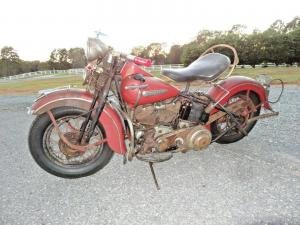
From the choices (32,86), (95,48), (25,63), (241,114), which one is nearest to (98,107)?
(95,48)

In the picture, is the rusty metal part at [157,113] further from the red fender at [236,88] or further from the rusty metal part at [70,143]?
the red fender at [236,88]

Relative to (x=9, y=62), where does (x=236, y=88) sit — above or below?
above

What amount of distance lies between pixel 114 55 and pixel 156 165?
1.55 meters

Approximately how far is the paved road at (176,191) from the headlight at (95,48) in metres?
1.48

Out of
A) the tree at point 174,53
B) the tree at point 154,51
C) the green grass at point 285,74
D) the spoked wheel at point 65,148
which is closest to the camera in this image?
the spoked wheel at point 65,148

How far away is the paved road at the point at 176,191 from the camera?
3088 mm

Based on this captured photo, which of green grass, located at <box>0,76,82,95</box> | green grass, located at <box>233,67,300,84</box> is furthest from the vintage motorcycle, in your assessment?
green grass, located at <box>233,67,300,84</box>

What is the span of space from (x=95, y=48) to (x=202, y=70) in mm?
1325

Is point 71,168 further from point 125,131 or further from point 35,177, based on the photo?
point 125,131

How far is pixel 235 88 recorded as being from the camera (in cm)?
439

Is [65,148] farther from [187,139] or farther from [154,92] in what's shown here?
[187,139]

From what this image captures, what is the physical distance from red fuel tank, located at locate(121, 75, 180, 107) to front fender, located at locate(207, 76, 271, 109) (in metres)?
0.78

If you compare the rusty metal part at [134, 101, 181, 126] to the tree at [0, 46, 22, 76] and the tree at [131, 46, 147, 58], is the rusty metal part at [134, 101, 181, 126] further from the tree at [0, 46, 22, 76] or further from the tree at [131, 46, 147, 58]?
the tree at [0, 46, 22, 76]

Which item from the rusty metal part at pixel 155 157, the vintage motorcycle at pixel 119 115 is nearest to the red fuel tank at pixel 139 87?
the vintage motorcycle at pixel 119 115
